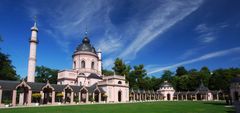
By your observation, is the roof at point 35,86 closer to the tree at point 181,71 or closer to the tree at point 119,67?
the tree at point 119,67

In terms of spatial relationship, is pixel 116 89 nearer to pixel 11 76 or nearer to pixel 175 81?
pixel 11 76

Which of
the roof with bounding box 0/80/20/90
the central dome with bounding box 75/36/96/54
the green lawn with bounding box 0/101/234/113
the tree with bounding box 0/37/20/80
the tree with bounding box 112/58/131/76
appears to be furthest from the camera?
the tree with bounding box 112/58/131/76

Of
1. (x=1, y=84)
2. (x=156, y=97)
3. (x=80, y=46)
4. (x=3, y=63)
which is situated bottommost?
(x=156, y=97)

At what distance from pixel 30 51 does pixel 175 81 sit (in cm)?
6189

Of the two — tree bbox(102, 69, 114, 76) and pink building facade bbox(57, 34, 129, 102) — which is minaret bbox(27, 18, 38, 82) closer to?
pink building facade bbox(57, 34, 129, 102)

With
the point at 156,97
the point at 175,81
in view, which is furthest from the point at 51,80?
the point at 175,81

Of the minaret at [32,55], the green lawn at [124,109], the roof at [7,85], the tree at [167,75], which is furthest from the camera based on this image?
the tree at [167,75]

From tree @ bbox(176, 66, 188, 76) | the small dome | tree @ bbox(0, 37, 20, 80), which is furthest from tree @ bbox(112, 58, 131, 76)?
tree @ bbox(176, 66, 188, 76)

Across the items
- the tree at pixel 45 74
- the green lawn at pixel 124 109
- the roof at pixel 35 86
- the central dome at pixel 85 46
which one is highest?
the central dome at pixel 85 46

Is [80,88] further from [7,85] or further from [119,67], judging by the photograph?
[119,67]

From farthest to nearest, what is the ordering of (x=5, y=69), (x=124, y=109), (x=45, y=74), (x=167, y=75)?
(x=167, y=75)
(x=45, y=74)
(x=5, y=69)
(x=124, y=109)

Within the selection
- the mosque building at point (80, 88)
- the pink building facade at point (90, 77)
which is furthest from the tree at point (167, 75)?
the pink building facade at point (90, 77)

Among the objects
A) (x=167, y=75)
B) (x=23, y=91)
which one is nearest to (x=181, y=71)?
(x=167, y=75)

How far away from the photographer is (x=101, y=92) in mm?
52469
